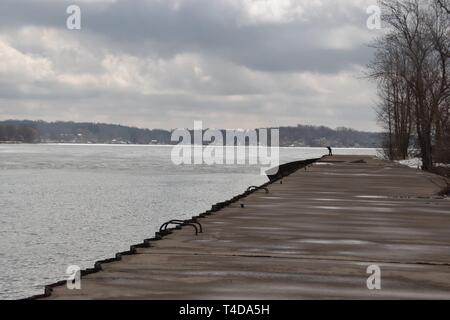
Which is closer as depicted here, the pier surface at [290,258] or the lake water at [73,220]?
the pier surface at [290,258]

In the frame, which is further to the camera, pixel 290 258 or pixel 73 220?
pixel 73 220

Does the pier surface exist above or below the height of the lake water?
above

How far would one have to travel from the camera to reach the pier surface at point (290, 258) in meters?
9.25

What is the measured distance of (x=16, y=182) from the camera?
8094 centimetres

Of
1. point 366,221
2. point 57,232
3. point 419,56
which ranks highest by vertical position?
point 419,56

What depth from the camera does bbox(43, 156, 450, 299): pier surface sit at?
925cm

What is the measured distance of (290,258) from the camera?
12.4 metres

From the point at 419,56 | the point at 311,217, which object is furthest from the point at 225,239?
the point at 419,56

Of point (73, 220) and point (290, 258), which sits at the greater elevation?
point (290, 258)

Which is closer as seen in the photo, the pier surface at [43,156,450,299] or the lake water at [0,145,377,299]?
the pier surface at [43,156,450,299]
